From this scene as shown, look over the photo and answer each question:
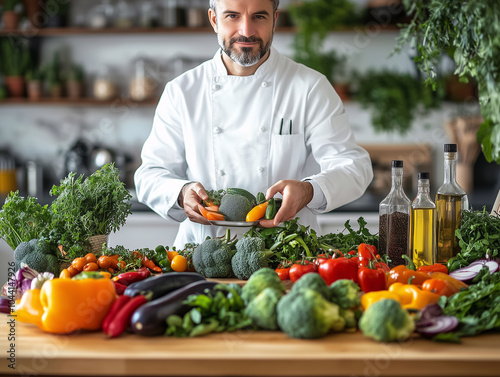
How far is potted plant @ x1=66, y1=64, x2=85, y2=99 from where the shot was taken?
14.3ft

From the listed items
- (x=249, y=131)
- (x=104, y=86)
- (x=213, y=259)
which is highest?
(x=104, y=86)

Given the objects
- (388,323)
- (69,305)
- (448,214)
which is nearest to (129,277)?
(69,305)

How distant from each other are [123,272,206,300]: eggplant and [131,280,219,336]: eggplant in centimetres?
4

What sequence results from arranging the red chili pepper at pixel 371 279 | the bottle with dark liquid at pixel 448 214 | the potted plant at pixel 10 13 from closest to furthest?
the red chili pepper at pixel 371 279, the bottle with dark liquid at pixel 448 214, the potted plant at pixel 10 13

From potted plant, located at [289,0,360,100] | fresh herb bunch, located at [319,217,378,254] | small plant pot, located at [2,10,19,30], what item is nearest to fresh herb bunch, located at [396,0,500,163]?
fresh herb bunch, located at [319,217,378,254]

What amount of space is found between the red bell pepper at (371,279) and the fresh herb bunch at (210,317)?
1.24 feet

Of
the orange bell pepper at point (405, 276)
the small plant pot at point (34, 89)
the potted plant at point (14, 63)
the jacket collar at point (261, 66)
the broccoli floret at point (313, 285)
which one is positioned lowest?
the orange bell pepper at point (405, 276)

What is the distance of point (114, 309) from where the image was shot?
136cm

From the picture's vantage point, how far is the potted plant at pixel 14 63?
14.1 ft

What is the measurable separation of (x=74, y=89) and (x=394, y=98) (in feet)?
7.54

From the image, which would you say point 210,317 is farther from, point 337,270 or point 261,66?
point 261,66

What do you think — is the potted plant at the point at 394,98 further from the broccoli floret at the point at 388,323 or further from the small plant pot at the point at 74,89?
the broccoli floret at the point at 388,323

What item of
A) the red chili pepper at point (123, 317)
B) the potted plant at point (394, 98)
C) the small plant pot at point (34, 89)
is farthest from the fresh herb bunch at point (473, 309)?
the small plant pot at point (34, 89)

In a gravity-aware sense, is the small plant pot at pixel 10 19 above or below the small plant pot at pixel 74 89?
above
